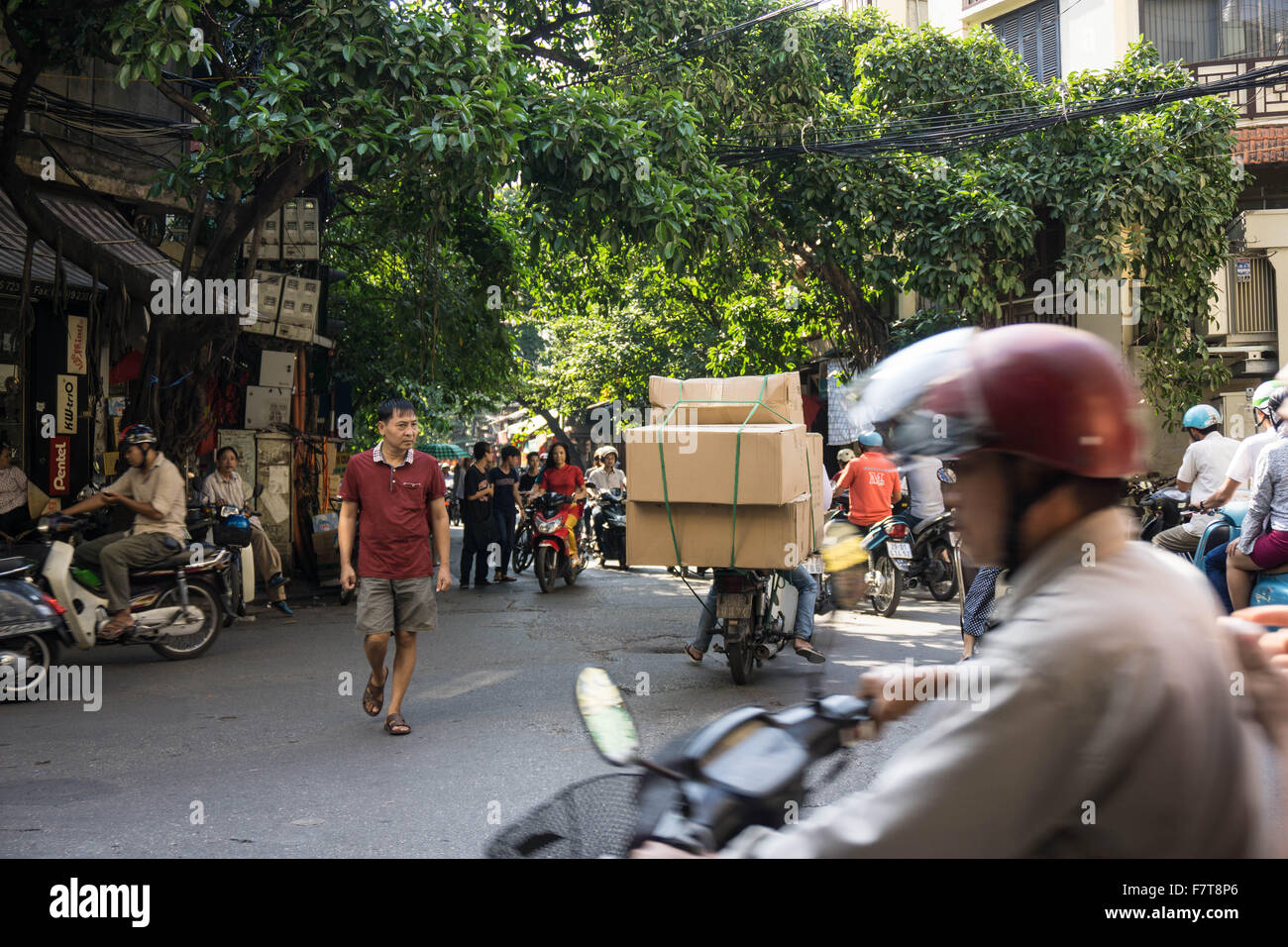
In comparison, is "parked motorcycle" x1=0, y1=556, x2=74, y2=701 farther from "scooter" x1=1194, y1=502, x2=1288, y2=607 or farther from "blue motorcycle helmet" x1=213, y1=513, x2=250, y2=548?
"scooter" x1=1194, y1=502, x2=1288, y2=607

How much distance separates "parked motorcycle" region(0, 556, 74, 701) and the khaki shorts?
2.47m

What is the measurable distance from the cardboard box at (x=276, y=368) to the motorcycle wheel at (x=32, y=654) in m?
8.26

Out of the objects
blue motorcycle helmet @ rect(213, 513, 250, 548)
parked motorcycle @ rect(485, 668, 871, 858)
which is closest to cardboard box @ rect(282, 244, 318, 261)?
blue motorcycle helmet @ rect(213, 513, 250, 548)

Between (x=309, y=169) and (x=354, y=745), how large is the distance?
5.50 meters

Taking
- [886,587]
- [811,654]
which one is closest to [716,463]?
[811,654]

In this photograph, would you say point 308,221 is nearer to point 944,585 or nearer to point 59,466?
point 59,466

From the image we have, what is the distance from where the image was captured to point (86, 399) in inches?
499

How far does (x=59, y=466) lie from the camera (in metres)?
12.2

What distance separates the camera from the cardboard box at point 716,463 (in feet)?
22.1

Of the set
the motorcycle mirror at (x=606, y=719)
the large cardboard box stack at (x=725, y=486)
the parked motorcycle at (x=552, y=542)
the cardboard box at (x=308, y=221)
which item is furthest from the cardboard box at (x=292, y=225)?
the motorcycle mirror at (x=606, y=719)

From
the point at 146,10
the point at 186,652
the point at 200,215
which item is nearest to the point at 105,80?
the point at 200,215

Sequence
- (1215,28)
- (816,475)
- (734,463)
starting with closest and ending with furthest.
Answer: (734,463) < (816,475) < (1215,28)

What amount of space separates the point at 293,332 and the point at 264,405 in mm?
1084
